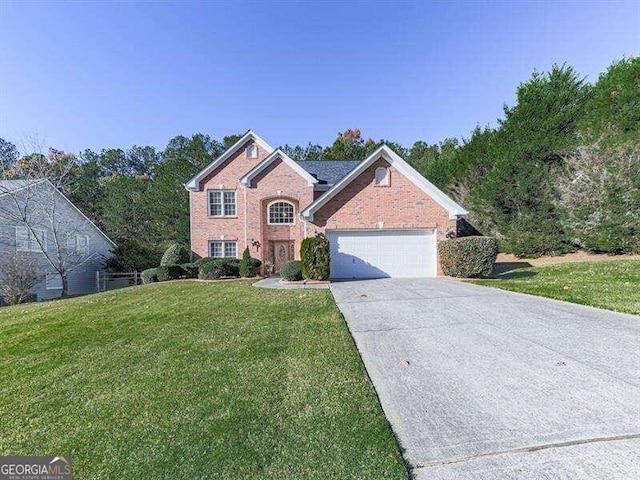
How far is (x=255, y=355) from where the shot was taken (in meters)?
5.05

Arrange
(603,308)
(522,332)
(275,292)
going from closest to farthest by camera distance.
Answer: (522,332)
(603,308)
(275,292)

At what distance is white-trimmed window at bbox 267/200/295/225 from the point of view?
19641 mm

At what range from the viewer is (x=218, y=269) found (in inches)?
675

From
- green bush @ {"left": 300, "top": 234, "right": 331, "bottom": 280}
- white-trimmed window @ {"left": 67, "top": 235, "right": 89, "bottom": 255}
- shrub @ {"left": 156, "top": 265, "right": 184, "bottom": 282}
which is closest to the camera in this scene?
green bush @ {"left": 300, "top": 234, "right": 331, "bottom": 280}

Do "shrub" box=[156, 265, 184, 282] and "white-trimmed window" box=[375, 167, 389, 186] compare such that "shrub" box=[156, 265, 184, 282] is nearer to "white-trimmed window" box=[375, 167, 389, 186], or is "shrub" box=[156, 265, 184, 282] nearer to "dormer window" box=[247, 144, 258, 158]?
"dormer window" box=[247, 144, 258, 158]

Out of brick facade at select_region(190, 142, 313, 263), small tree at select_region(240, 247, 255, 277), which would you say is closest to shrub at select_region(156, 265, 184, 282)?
brick facade at select_region(190, 142, 313, 263)

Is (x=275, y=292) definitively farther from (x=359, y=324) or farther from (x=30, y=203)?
(x=30, y=203)

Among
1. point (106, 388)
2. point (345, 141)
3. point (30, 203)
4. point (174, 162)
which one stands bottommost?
point (106, 388)

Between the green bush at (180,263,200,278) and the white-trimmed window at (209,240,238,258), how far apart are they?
2.21m

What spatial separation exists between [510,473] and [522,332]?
4048 millimetres

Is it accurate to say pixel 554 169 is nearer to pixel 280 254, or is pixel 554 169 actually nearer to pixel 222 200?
pixel 280 254

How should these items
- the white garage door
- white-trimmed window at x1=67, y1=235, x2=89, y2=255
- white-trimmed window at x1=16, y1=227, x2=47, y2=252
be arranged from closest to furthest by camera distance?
the white garage door, white-trimmed window at x1=16, y1=227, x2=47, y2=252, white-trimmed window at x1=67, y1=235, x2=89, y2=255

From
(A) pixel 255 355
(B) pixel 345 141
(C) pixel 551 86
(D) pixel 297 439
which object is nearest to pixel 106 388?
(A) pixel 255 355

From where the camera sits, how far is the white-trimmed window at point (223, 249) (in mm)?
20359
